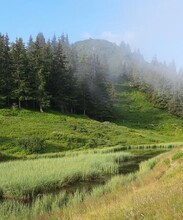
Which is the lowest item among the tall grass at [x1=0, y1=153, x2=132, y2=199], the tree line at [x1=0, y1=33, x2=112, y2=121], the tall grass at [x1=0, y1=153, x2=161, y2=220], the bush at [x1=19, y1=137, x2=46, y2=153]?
the bush at [x1=19, y1=137, x2=46, y2=153]

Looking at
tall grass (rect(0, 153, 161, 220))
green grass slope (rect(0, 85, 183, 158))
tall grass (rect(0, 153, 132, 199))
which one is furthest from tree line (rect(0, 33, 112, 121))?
tall grass (rect(0, 153, 161, 220))

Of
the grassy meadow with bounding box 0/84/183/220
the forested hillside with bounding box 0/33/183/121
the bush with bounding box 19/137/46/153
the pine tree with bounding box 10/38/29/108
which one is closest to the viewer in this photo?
the grassy meadow with bounding box 0/84/183/220

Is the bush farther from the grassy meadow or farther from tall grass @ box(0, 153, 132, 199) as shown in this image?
tall grass @ box(0, 153, 132, 199)

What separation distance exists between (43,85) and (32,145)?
3148 centimetres

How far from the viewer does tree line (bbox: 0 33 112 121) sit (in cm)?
7844

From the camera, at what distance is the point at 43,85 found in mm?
79375

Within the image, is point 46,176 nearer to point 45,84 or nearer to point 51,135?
point 51,135

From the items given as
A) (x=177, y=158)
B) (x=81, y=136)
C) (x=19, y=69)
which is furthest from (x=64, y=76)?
(x=177, y=158)

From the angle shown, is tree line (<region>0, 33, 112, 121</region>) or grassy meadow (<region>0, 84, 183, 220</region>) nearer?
grassy meadow (<region>0, 84, 183, 220</region>)

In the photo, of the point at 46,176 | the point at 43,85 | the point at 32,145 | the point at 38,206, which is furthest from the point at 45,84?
the point at 38,206

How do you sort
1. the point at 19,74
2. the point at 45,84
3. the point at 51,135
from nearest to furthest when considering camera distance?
the point at 51,135 → the point at 19,74 → the point at 45,84

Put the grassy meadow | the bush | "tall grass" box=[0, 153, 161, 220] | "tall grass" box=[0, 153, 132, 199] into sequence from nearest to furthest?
the grassy meadow
"tall grass" box=[0, 153, 161, 220]
"tall grass" box=[0, 153, 132, 199]
the bush

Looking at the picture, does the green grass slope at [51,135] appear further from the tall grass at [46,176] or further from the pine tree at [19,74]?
the tall grass at [46,176]

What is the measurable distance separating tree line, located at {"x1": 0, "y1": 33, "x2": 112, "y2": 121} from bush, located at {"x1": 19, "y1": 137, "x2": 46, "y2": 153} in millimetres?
26014
